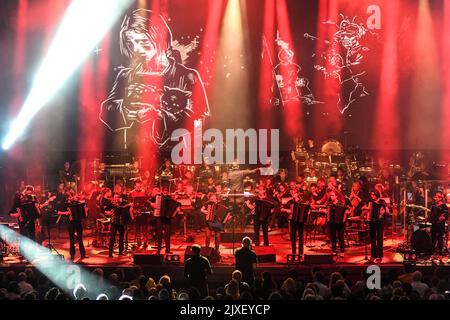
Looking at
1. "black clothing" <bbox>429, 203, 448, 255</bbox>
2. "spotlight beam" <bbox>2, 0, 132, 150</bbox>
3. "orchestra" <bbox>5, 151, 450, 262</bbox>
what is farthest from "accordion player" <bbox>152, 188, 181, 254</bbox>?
"spotlight beam" <bbox>2, 0, 132, 150</bbox>

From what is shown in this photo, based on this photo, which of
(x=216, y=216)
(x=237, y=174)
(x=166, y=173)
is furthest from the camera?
(x=237, y=174)

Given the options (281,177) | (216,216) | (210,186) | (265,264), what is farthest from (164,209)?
(281,177)

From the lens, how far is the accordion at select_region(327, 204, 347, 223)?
1490 centimetres

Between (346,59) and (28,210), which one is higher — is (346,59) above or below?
above

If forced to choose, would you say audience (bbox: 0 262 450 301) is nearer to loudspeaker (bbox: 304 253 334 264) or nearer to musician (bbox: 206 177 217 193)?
loudspeaker (bbox: 304 253 334 264)

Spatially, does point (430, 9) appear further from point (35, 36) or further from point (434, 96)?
point (35, 36)

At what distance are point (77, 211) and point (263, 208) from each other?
16.4 ft

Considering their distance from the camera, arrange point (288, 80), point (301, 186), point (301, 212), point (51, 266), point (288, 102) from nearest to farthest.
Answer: point (51, 266), point (301, 212), point (301, 186), point (288, 80), point (288, 102)

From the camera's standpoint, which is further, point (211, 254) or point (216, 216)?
point (216, 216)

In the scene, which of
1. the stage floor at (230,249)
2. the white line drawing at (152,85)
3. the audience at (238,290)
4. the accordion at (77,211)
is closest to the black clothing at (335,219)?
the stage floor at (230,249)

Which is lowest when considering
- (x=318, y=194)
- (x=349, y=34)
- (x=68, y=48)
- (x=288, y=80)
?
(x=318, y=194)

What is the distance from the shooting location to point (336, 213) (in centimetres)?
1496

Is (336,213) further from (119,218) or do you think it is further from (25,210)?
(25,210)
